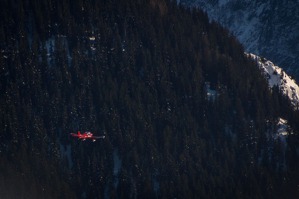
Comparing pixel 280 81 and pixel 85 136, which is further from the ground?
pixel 280 81

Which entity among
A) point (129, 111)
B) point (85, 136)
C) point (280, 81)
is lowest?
point (85, 136)

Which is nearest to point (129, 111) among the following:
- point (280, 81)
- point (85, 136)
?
point (85, 136)

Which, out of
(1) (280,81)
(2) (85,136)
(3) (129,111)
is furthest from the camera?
(1) (280,81)

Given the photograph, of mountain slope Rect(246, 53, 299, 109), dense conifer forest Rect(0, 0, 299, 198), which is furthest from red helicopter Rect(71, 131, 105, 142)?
mountain slope Rect(246, 53, 299, 109)

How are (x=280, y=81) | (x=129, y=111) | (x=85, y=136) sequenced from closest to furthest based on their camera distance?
(x=85, y=136)
(x=129, y=111)
(x=280, y=81)

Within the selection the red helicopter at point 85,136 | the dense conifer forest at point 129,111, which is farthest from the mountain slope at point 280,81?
the red helicopter at point 85,136

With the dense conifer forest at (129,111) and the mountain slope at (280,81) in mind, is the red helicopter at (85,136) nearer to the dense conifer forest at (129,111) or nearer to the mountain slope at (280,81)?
the dense conifer forest at (129,111)

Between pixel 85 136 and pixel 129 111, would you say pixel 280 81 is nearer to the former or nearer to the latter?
pixel 129 111

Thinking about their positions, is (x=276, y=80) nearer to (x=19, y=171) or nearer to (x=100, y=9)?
(x=100, y=9)

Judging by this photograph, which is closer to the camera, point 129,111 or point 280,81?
point 129,111
